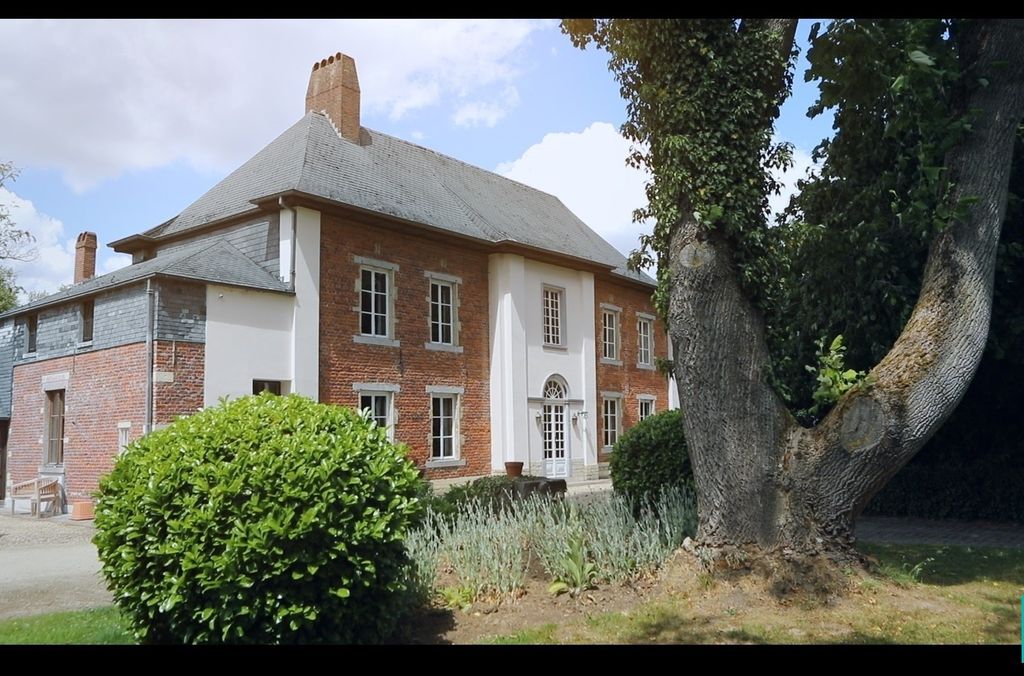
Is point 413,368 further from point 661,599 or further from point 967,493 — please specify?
point 661,599

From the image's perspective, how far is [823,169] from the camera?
1205 cm

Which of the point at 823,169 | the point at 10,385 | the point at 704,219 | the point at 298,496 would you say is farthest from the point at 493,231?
the point at 298,496

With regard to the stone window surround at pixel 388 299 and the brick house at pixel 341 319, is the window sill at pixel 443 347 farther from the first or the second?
the stone window surround at pixel 388 299

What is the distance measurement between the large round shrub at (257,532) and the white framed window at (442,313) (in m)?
14.6

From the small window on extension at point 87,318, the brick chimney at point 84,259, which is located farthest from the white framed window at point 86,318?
the brick chimney at point 84,259

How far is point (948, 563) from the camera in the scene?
8.26 m

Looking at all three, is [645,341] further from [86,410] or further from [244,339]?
[86,410]

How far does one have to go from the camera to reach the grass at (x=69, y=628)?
5.85 meters

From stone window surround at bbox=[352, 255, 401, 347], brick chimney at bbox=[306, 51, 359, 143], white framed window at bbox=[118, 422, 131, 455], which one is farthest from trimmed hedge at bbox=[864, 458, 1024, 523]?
brick chimney at bbox=[306, 51, 359, 143]

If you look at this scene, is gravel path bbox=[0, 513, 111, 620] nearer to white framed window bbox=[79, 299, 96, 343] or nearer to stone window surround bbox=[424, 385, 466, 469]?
white framed window bbox=[79, 299, 96, 343]

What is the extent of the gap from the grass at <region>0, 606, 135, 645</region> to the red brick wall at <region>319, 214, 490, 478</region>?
10.4 metres

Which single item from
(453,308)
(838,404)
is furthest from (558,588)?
(453,308)

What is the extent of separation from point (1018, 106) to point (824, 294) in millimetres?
4779

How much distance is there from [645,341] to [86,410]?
17.9 metres
